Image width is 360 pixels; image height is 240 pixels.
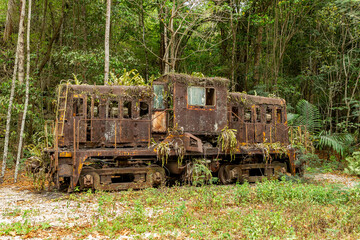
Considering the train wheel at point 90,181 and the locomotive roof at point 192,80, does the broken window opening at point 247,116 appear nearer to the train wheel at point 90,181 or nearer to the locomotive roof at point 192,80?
the locomotive roof at point 192,80

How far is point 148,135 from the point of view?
9.86m

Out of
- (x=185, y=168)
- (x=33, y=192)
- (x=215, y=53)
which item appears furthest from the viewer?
(x=215, y=53)

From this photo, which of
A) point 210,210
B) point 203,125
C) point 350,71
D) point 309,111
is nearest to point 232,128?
point 203,125

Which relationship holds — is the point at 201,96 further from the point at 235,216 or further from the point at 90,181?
the point at 235,216

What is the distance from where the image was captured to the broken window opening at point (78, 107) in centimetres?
932

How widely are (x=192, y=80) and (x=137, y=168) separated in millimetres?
3200

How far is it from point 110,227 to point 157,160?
418 centimetres

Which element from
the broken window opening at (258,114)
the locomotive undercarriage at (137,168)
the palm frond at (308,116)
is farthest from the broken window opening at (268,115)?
the palm frond at (308,116)

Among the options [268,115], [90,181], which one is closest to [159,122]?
[90,181]

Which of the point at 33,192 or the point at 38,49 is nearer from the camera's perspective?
the point at 33,192

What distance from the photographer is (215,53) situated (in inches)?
842

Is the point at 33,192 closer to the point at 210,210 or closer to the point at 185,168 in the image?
the point at 185,168

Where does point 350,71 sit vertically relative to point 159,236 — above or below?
above

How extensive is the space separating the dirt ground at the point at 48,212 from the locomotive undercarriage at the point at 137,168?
74 centimetres
